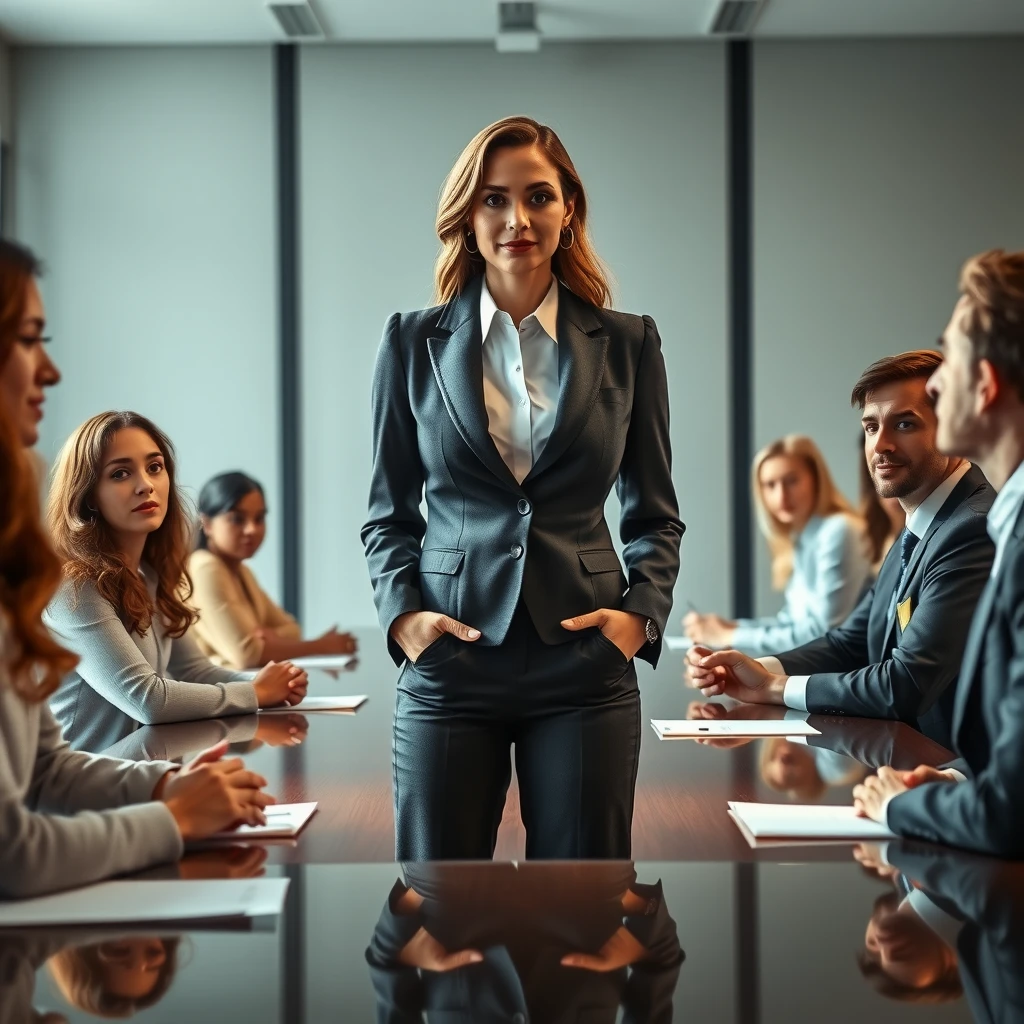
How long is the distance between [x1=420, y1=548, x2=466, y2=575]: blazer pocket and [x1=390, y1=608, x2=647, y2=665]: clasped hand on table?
65 millimetres

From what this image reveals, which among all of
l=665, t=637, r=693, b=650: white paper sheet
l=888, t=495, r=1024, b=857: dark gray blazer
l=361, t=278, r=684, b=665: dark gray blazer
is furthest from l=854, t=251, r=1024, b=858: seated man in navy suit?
l=665, t=637, r=693, b=650: white paper sheet

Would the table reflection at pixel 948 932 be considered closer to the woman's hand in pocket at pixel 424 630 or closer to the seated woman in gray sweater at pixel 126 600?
the woman's hand in pocket at pixel 424 630

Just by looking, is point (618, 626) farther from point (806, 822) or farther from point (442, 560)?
point (806, 822)

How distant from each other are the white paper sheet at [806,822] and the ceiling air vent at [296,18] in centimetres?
527

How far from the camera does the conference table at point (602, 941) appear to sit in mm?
1014

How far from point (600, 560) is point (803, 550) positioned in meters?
3.14

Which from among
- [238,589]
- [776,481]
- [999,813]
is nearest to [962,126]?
[776,481]

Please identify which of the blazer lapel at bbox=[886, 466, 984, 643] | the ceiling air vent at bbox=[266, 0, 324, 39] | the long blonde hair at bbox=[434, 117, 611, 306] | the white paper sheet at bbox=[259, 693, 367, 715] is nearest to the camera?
the long blonde hair at bbox=[434, 117, 611, 306]

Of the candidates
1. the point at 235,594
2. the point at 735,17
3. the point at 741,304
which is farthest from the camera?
the point at 741,304

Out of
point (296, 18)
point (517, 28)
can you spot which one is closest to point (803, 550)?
point (517, 28)

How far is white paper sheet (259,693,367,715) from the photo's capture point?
2.75m

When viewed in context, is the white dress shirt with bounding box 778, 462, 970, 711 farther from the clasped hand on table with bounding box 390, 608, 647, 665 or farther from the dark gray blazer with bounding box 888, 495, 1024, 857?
the dark gray blazer with bounding box 888, 495, 1024, 857

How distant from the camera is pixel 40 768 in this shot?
5.03 ft

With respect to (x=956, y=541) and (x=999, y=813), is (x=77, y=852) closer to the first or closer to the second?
(x=999, y=813)
